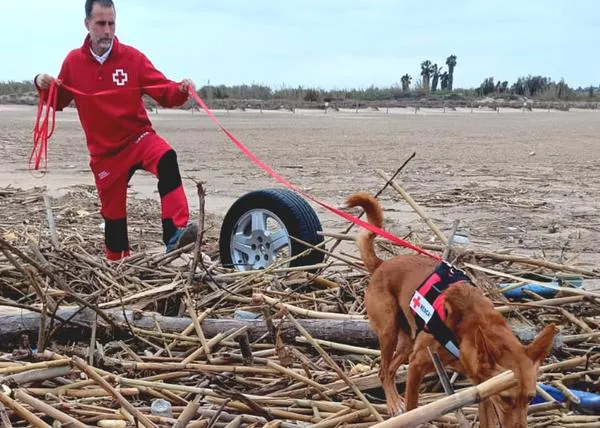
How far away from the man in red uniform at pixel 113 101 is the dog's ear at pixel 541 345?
4411 mm

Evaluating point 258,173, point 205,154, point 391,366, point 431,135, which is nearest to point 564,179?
point 258,173

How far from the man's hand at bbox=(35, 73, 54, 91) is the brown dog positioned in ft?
12.8

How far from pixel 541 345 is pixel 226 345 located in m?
1.95

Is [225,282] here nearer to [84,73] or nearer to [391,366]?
[391,366]

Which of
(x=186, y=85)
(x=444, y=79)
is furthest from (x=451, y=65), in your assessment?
(x=186, y=85)

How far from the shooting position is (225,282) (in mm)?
5223

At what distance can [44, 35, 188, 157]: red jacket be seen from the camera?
6816 millimetres

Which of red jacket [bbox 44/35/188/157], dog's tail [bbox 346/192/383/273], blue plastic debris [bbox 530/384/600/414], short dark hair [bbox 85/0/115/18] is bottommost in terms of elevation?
blue plastic debris [bbox 530/384/600/414]

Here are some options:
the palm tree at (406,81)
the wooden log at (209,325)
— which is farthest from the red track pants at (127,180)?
the palm tree at (406,81)

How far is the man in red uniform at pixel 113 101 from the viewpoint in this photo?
6.77 m

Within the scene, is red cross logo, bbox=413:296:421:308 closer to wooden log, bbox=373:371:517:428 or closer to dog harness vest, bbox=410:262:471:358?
dog harness vest, bbox=410:262:471:358

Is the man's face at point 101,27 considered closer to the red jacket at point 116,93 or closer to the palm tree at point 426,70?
the red jacket at point 116,93

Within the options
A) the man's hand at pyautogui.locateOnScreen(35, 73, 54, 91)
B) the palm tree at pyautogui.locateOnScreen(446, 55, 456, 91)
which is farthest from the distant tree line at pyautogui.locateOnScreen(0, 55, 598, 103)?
the man's hand at pyautogui.locateOnScreen(35, 73, 54, 91)

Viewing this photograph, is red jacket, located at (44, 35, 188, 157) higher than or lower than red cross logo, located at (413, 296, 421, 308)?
higher
